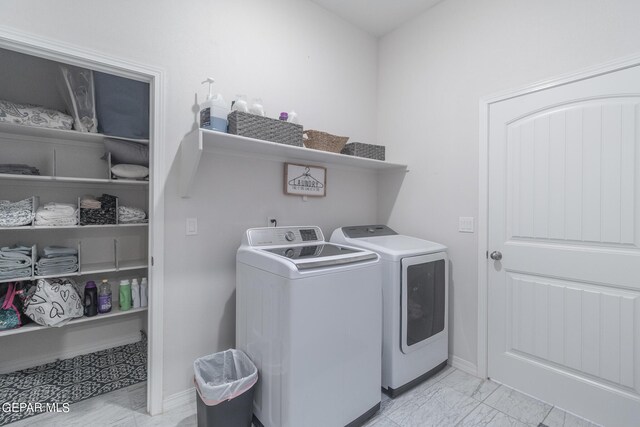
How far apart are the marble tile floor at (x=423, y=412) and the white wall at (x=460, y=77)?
1.22ft

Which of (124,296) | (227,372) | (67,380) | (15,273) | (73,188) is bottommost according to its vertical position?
(67,380)

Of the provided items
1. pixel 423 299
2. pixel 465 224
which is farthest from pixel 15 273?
pixel 465 224

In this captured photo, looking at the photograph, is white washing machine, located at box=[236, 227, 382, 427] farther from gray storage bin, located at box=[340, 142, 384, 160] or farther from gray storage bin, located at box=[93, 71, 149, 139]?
gray storage bin, located at box=[93, 71, 149, 139]

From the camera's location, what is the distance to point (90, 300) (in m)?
2.47

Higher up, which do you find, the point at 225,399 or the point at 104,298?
the point at 104,298

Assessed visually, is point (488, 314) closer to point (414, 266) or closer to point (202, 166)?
point (414, 266)

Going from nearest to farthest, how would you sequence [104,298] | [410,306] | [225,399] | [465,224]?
[225,399]
[410,306]
[465,224]
[104,298]

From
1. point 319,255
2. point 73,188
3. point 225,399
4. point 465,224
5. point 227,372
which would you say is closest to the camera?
point 225,399

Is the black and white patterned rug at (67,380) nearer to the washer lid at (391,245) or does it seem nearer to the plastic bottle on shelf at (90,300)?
the plastic bottle on shelf at (90,300)

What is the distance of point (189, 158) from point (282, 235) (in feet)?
2.49

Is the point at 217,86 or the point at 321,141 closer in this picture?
the point at 217,86

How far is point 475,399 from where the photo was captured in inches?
75.8

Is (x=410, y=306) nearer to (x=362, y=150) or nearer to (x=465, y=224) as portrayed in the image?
(x=465, y=224)

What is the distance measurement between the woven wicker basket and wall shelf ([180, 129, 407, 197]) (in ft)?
0.21
